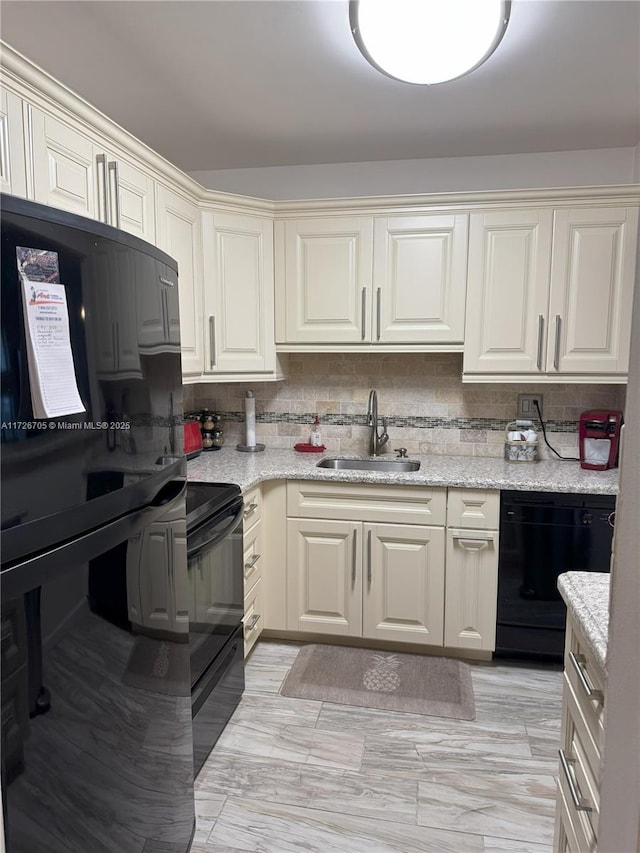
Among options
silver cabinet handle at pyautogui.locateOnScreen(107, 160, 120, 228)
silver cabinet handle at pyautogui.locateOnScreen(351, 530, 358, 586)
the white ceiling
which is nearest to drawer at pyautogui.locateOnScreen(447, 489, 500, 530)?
silver cabinet handle at pyautogui.locateOnScreen(351, 530, 358, 586)

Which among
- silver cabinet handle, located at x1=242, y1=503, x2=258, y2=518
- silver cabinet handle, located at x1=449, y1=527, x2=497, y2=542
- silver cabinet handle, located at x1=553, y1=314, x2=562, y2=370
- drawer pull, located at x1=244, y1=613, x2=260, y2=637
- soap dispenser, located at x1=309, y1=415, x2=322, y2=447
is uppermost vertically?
silver cabinet handle, located at x1=553, y1=314, x2=562, y2=370

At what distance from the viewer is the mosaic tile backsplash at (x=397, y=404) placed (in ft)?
9.78

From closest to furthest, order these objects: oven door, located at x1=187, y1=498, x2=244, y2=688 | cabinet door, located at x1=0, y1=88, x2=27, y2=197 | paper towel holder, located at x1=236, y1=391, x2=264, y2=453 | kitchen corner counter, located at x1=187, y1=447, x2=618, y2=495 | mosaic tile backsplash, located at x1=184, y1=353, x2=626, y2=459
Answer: cabinet door, located at x1=0, y1=88, x2=27, y2=197
oven door, located at x1=187, y1=498, x2=244, y2=688
kitchen corner counter, located at x1=187, y1=447, x2=618, y2=495
mosaic tile backsplash, located at x1=184, y1=353, x2=626, y2=459
paper towel holder, located at x1=236, y1=391, x2=264, y2=453

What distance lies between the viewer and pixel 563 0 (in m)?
1.64

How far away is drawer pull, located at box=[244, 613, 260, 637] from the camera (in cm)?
253

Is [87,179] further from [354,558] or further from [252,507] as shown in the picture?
[354,558]

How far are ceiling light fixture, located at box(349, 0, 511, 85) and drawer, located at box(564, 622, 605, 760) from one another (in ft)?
5.57

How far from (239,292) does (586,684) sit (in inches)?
91.6

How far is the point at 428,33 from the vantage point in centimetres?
168

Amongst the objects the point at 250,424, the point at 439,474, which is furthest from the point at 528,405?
the point at 250,424

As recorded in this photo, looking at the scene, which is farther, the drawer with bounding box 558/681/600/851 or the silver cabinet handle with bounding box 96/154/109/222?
the silver cabinet handle with bounding box 96/154/109/222

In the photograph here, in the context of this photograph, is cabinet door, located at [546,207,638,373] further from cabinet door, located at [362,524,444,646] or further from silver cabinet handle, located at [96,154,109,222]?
silver cabinet handle, located at [96,154,109,222]

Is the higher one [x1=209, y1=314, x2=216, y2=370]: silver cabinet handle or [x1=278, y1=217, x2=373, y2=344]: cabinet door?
[x1=278, y1=217, x2=373, y2=344]: cabinet door

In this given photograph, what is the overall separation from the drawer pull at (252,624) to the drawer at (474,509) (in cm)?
102
